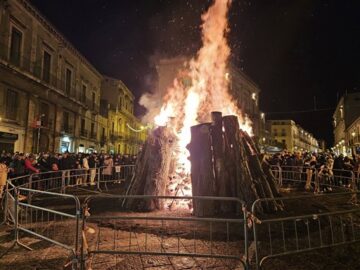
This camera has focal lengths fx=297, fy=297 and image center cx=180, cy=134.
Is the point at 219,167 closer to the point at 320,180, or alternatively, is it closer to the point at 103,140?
the point at 320,180

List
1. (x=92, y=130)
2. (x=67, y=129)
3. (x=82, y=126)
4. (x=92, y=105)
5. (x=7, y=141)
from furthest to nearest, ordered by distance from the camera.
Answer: (x=92, y=130) < (x=92, y=105) < (x=82, y=126) < (x=67, y=129) < (x=7, y=141)

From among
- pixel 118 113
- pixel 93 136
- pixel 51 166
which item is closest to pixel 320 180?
pixel 51 166

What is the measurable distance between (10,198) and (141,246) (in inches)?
140

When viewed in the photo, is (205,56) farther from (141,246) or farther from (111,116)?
(111,116)

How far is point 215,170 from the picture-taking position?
8.58 metres

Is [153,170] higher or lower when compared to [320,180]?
higher

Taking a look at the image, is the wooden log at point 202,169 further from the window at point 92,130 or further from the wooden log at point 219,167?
the window at point 92,130

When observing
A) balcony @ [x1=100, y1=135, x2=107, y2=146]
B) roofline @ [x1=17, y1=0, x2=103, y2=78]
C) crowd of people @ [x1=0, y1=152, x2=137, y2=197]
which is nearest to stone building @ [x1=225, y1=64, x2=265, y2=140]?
balcony @ [x1=100, y1=135, x2=107, y2=146]

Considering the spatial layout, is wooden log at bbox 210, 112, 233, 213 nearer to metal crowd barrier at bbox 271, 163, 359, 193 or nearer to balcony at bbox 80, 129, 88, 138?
metal crowd barrier at bbox 271, 163, 359, 193

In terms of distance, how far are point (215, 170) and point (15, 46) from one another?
73.7 ft

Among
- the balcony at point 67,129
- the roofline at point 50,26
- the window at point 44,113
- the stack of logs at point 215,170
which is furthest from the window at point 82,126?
the stack of logs at point 215,170

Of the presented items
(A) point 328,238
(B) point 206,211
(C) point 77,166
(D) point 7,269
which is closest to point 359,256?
(A) point 328,238

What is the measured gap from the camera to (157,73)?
43.8 metres

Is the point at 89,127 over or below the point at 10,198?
over
